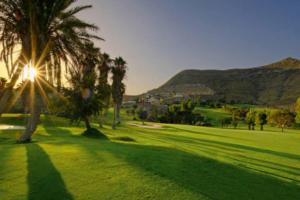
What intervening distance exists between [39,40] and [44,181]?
524 inches

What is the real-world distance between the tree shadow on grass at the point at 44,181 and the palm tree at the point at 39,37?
961cm

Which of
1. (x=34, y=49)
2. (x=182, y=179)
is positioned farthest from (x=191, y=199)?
(x=34, y=49)

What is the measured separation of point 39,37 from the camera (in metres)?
18.7

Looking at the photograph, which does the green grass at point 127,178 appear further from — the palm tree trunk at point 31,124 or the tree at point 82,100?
the tree at point 82,100

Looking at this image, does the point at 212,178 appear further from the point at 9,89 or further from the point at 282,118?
the point at 282,118

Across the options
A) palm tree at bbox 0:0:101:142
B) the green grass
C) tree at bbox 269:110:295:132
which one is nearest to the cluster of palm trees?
palm tree at bbox 0:0:101:142

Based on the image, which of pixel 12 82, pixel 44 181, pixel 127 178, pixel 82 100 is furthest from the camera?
pixel 82 100

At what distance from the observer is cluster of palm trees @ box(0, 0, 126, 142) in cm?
1820

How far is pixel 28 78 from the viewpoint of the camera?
66.1ft

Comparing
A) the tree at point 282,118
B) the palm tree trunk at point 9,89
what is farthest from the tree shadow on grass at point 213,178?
the tree at point 282,118

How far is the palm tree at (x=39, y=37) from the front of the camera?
1817 cm

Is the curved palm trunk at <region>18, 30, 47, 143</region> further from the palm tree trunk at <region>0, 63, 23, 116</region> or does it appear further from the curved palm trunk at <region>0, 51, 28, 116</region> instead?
the palm tree trunk at <region>0, 63, 23, 116</region>

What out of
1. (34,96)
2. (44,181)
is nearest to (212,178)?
(44,181)

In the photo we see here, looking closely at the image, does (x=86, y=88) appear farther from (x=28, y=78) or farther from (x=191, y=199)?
(x=191, y=199)
